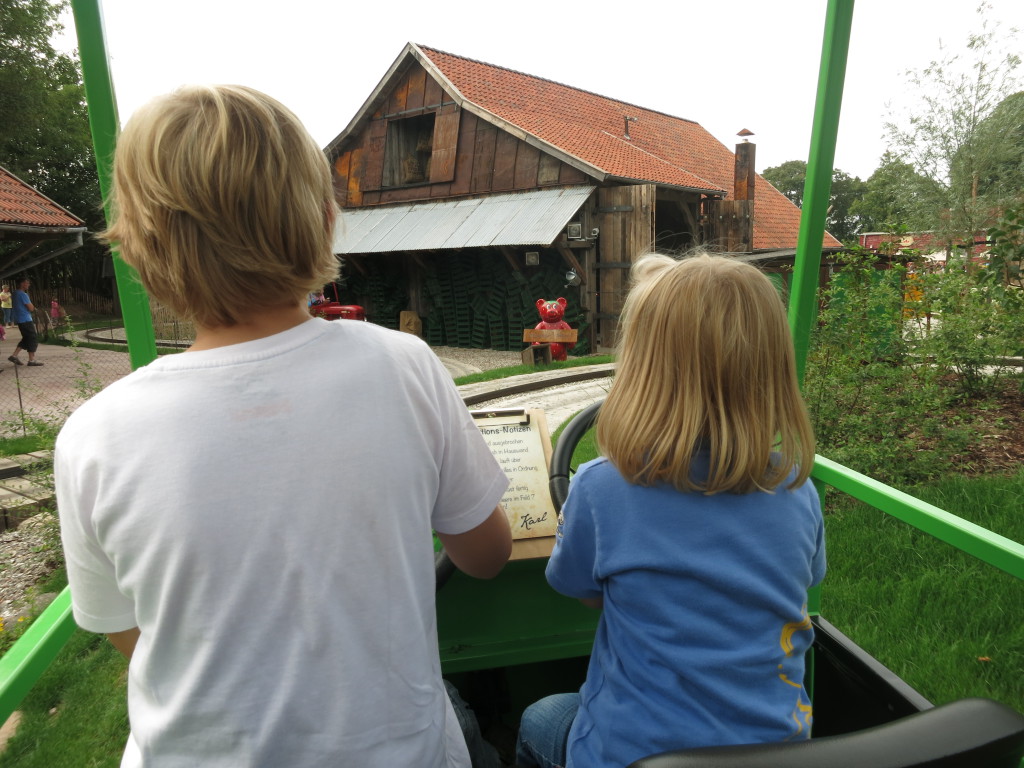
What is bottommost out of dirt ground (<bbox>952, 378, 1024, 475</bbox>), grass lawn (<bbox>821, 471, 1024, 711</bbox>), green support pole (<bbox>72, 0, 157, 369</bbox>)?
grass lawn (<bbox>821, 471, 1024, 711</bbox>)

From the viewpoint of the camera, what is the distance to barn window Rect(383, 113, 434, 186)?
2545 mm

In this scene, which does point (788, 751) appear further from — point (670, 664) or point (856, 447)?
point (856, 447)

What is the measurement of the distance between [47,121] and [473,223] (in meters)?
2.84

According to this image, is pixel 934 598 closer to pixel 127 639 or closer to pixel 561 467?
pixel 561 467

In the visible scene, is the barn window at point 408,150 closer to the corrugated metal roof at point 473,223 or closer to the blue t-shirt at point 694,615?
the corrugated metal roof at point 473,223

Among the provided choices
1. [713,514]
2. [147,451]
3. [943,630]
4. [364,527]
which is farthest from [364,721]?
[943,630]

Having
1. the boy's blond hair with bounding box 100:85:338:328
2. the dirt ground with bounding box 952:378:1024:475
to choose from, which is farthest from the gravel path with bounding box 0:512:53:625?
the dirt ground with bounding box 952:378:1024:475

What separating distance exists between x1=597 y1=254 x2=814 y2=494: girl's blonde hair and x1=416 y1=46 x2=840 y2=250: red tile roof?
2.48 feet

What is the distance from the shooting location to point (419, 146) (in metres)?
3.12

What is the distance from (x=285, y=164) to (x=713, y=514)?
0.67 m

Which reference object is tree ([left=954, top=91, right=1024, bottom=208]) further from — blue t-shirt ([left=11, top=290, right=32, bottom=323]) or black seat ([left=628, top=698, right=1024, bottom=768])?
blue t-shirt ([left=11, top=290, right=32, bottom=323])

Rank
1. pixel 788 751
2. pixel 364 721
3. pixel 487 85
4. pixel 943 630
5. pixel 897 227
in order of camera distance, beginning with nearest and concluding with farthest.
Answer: pixel 788 751, pixel 364 721, pixel 487 85, pixel 943 630, pixel 897 227

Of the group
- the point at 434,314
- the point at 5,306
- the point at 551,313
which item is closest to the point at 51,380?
the point at 5,306

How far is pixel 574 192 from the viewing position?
536 cm
